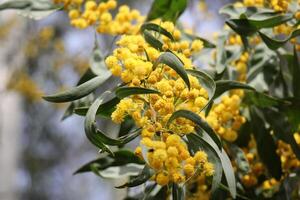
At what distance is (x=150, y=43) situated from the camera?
3.96 feet

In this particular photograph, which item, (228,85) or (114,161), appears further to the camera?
(114,161)

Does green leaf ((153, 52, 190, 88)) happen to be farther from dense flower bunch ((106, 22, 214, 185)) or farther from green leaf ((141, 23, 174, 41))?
green leaf ((141, 23, 174, 41))

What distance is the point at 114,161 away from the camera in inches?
58.0

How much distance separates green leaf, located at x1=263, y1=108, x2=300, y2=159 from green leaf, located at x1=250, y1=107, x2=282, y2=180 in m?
0.02

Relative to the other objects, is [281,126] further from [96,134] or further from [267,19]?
[96,134]

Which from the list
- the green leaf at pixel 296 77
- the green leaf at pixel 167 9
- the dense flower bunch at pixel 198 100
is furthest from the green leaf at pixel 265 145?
the green leaf at pixel 167 9

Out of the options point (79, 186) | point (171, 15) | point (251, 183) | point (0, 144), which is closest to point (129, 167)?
point (251, 183)

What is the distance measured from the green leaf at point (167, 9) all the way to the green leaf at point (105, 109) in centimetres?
55

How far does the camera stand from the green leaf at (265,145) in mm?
1406

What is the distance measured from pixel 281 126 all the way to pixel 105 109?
1.77 ft

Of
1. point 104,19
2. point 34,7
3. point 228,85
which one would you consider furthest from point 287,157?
point 34,7

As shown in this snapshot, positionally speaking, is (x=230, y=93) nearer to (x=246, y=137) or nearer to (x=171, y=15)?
(x=246, y=137)

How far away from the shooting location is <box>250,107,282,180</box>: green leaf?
1.41m

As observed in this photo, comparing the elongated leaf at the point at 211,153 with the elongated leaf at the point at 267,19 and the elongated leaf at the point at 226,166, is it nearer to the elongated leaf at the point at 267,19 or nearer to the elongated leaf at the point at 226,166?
the elongated leaf at the point at 226,166
